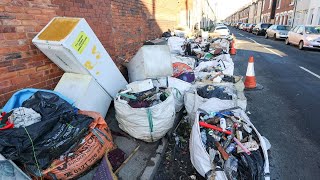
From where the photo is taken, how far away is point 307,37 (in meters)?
12.4

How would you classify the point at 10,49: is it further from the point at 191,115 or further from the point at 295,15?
the point at 295,15

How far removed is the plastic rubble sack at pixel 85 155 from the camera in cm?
224

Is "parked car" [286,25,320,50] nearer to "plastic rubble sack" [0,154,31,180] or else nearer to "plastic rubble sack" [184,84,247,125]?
"plastic rubble sack" [184,84,247,125]

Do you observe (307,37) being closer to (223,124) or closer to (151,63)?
(151,63)

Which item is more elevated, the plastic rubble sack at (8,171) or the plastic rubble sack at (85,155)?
the plastic rubble sack at (8,171)

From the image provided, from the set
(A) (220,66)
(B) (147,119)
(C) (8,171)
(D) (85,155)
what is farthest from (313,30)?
(C) (8,171)

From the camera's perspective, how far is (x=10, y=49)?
8.34 ft

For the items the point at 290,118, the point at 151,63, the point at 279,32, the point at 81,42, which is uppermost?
the point at 81,42

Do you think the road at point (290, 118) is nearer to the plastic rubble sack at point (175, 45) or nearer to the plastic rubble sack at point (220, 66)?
the plastic rubble sack at point (220, 66)

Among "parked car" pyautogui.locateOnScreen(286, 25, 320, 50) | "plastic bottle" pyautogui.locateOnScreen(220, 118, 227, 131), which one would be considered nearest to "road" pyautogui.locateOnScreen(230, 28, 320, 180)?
"plastic bottle" pyautogui.locateOnScreen(220, 118, 227, 131)

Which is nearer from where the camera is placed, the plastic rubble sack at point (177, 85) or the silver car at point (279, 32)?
the plastic rubble sack at point (177, 85)

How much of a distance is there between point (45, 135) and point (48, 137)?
0.04 m

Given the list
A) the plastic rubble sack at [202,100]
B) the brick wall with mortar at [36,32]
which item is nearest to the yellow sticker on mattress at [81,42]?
the brick wall with mortar at [36,32]

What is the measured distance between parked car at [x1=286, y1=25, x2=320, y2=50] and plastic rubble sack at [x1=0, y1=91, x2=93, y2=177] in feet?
44.6
